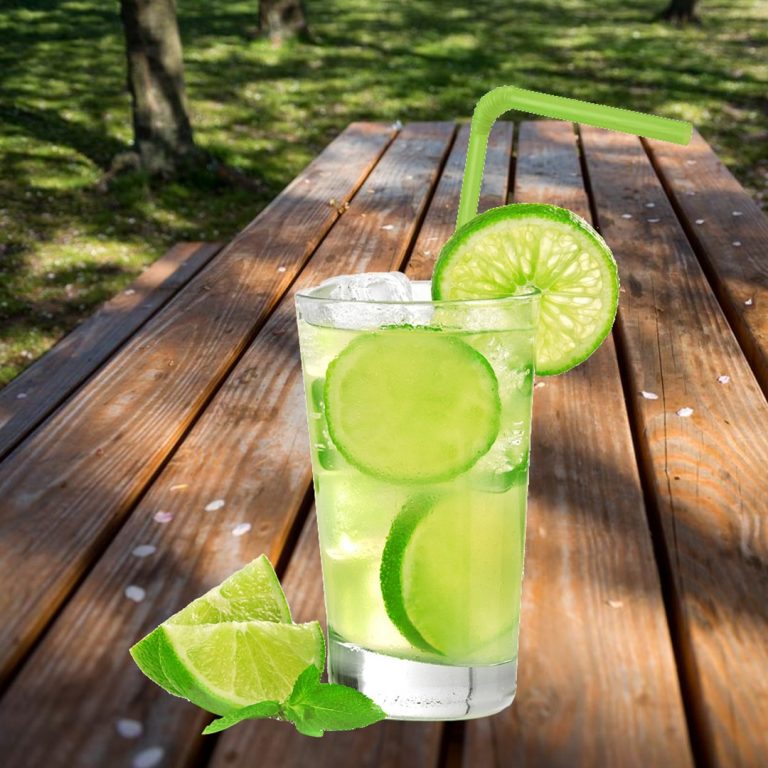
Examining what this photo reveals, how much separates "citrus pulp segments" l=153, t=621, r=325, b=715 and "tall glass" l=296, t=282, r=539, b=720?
0.23 ft

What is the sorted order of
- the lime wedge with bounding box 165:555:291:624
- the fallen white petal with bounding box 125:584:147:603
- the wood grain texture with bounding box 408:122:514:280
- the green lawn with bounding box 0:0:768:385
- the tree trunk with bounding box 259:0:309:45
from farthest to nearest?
the tree trunk with bounding box 259:0:309:45 → the green lawn with bounding box 0:0:768:385 → the wood grain texture with bounding box 408:122:514:280 → the fallen white petal with bounding box 125:584:147:603 → the lime wedge with bounding box 165:555:291:624

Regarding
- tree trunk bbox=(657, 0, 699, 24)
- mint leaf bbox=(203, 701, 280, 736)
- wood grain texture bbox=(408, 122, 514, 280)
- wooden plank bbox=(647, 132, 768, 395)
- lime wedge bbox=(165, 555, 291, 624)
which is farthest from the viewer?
tree trunk bbox=(657, 0, 699, 24)

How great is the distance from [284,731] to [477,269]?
50 cm

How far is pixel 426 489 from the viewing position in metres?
0.95

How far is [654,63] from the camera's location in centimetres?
1106

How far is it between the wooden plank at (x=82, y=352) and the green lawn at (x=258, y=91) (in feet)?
3.44

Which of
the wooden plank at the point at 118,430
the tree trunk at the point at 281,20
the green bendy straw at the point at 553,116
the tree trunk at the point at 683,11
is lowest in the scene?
the tree trunk at the point at 683,11

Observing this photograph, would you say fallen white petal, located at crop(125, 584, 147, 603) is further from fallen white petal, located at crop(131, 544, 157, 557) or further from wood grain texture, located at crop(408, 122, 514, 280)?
wood grain texture, located at crop(408, 122, 514, 280)

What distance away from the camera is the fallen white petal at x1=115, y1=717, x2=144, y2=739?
93 cm

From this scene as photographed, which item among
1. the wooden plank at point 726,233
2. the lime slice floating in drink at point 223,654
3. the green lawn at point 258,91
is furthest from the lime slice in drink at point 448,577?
the green lawn at point 258,91

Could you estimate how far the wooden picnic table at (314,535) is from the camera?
0.93 m

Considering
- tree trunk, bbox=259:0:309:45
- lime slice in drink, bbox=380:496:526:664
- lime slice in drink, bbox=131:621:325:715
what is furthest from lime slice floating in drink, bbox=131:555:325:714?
tree trunk, bbox=259:0:309:45

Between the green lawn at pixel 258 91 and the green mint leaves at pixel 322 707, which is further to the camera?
the green lawn at pixel 258 91

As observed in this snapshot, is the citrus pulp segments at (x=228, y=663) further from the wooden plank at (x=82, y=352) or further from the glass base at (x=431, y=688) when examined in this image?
the wooden plank at (x=82, y=352)
